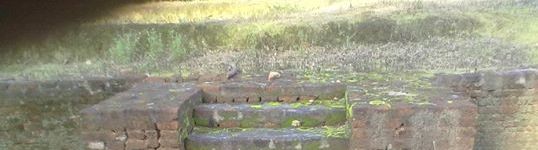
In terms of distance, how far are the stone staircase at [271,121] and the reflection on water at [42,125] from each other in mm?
1536

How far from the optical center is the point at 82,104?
4613mm

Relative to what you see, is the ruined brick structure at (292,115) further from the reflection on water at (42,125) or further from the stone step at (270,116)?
the reflection on water at (42,125)

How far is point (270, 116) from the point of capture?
338cm

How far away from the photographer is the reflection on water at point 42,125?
467 cm

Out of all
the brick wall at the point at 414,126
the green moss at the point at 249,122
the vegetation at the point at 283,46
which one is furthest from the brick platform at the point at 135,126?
the vegetation at the point at 283,46

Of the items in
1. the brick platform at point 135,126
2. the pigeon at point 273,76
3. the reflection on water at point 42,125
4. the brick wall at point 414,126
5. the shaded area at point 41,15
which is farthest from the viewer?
the shaded area at point 41,15

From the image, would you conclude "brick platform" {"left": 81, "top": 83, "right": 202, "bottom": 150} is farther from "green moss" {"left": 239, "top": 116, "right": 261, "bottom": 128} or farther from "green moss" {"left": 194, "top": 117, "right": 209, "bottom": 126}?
"green moss" {"left": 239, "top": 116, "right": 261, "bottom": 128}

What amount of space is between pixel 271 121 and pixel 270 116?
0.03m

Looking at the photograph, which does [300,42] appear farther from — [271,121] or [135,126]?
[135,126]

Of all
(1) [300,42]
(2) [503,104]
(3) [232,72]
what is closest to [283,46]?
(1) [300,42]

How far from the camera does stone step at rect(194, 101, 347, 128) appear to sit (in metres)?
3.38

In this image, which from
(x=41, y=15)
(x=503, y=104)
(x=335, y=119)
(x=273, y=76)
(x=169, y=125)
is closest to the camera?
(x=169, y=125)

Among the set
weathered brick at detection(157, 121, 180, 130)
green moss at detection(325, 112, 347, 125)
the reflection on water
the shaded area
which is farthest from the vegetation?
weathered brick at detection(157, 121, 180, 130)

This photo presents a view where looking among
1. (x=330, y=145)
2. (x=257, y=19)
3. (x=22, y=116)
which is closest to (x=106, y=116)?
(x=330, y=145)
